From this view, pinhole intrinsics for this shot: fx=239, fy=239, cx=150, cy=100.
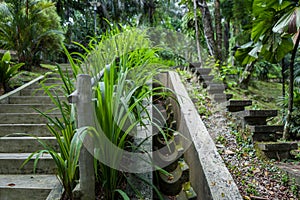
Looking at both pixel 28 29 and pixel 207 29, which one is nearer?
pixel 28 29

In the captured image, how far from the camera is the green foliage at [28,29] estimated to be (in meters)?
4.14

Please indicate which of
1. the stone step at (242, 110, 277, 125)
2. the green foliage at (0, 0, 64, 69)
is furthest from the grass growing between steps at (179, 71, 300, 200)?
the green foliage at (0, 0, 64, 69)

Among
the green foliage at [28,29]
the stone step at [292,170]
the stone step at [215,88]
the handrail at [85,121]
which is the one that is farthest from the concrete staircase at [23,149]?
the stone step at [215,88]

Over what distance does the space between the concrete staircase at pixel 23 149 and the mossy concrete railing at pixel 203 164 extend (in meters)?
0.86

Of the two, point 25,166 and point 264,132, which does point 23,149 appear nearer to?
point 25,166

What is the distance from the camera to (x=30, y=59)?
14.8 feet

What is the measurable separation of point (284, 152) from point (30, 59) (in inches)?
172

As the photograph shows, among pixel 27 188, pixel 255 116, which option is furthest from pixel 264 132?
pixel 27 188

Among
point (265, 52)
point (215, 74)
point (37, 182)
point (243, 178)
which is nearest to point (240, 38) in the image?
point (215, 74)

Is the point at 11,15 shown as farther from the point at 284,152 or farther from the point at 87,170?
the point at 284,152

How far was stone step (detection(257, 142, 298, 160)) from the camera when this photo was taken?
2.17 metres

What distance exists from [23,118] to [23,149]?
619 mm

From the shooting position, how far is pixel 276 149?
86.8 inches

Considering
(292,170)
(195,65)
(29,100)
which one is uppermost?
(195,65)
